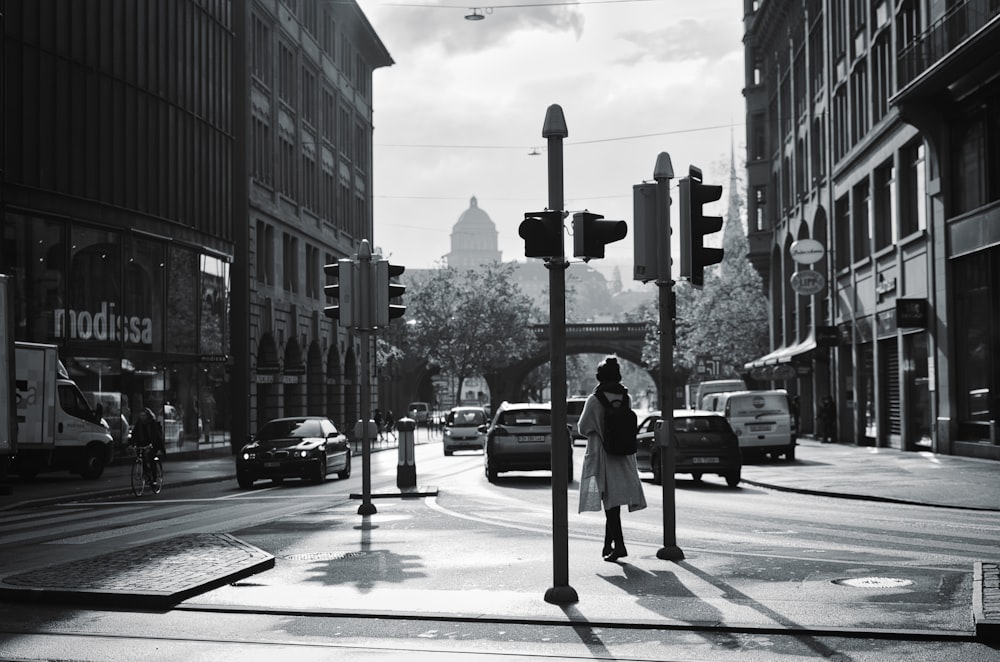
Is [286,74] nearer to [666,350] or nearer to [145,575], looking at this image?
[666,350]

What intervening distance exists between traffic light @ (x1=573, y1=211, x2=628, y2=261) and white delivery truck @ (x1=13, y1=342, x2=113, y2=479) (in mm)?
16993

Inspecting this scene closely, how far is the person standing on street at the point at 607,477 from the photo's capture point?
11414 mm

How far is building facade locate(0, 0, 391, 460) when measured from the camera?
30984 millimetres

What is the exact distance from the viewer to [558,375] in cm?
891

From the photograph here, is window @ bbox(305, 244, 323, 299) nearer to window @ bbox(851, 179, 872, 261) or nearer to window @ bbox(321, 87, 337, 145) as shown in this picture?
window @ bbox(321, 87, 337, 145)

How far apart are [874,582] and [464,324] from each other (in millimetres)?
74917

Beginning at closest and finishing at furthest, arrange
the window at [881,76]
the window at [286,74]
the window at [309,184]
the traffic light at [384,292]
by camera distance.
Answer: the traffic light at [384,292]
the window at [881,76]
the window at [286,74]
the window at [309,184]

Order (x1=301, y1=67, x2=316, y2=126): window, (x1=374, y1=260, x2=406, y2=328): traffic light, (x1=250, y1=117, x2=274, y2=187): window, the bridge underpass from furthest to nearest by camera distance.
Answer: the bridge underpass → (x1=301, y1=67, x2=316, y2=126): window → (x1=250, y1=117, x2=274, y2=187): window → (x1=374, y1=260, x2=406, y2=328): traffic light

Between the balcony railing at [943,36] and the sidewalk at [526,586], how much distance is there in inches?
647

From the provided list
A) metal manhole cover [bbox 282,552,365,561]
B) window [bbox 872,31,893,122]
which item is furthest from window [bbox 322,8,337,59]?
metal manhole cover [bbox 282,552,365,561]

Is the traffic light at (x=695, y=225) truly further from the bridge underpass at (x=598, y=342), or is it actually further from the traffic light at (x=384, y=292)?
the bridge underpass at (x=598, y=342)

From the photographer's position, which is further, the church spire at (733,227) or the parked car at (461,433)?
the church spire at (733,227)

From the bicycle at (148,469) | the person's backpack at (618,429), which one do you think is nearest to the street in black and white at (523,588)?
the person's backpack at (618,429)

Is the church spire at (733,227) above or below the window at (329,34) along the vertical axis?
below
